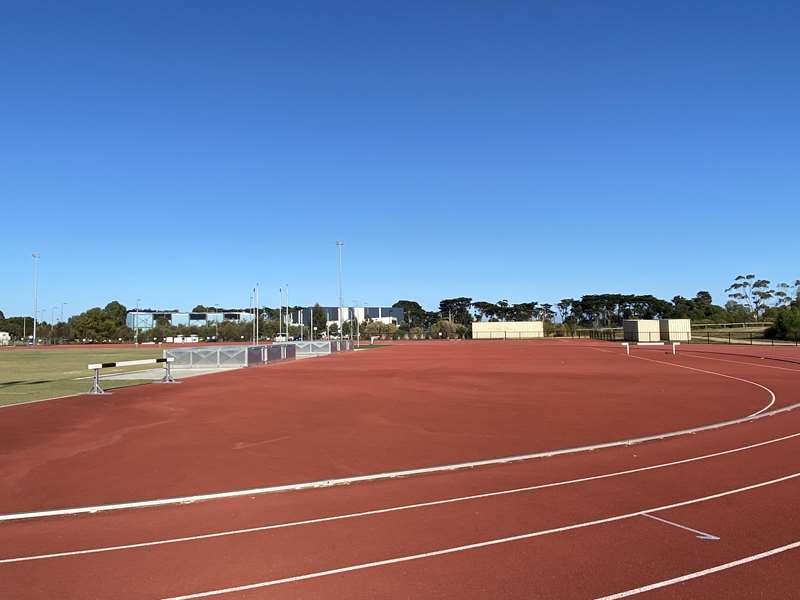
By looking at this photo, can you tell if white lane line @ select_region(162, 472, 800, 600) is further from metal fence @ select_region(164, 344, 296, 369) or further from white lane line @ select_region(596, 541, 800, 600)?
metal fence @ select_region(164, 344, 296, 369)

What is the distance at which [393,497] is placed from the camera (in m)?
8.13

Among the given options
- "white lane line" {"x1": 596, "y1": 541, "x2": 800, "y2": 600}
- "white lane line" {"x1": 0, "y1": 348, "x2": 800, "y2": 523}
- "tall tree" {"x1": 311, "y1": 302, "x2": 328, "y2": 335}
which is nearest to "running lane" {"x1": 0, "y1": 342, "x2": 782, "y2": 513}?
"white lane line" {"x1": 0, "y1": 348, "x2": 800, "y2": 523}

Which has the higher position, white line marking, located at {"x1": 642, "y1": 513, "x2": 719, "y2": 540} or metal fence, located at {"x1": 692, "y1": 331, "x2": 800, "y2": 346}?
metal fence, located at {"x1": 692, "y1": 331, "x2": 800, "y2": 346}

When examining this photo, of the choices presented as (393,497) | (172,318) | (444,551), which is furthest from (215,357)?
(172,318)

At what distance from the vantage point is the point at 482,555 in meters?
5.88

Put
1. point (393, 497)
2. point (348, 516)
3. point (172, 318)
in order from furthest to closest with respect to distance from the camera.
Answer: point (172, 318) < point (393, 497) < point (348, 516)

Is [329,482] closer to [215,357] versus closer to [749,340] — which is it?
[215,357]

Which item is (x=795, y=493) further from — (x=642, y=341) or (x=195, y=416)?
(x=642, y=341)

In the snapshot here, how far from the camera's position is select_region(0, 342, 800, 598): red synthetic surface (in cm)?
536

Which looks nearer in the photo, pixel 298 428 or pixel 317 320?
pixel 298 428

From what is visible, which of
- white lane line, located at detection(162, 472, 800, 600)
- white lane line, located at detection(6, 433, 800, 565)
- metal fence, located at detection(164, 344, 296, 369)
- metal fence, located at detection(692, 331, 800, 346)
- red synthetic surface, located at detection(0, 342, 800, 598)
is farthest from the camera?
metal fence, located at detection(692, 331, 800, 346)

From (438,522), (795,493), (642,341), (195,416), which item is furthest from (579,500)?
(642,341)

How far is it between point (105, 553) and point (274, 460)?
456 centimetres

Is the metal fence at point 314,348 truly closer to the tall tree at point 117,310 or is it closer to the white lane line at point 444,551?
the white lane line at point 444,551
